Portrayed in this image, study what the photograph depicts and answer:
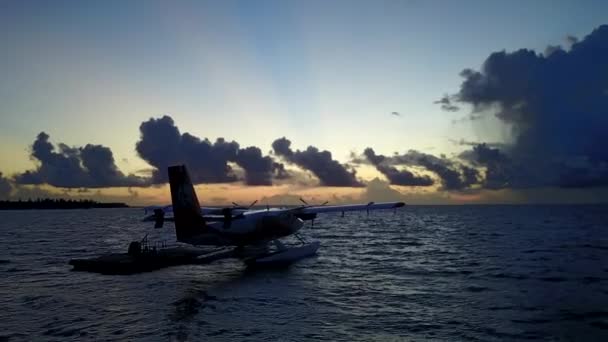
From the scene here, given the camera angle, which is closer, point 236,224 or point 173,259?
point 236,224

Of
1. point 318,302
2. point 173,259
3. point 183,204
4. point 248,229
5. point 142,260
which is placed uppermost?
point 183,204

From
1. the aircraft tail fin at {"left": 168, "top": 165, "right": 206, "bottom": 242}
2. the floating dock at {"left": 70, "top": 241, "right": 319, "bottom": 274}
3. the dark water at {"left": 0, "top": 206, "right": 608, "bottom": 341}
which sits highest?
the aircraft tail fin at {"left": 168, "top": 165, "right": 206, "bottom": 242}

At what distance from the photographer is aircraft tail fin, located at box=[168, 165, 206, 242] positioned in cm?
2891

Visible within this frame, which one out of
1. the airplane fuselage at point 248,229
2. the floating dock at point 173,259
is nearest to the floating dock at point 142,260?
the floating dock at point 173,259

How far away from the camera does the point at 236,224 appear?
31.2m

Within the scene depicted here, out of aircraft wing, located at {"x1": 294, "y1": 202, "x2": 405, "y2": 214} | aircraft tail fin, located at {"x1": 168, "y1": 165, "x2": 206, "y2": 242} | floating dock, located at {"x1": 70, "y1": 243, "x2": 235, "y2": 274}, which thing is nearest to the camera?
aircraft tail fin, located at {"x1": 168, "y1": 165, "x2": 206, "y2": 242}

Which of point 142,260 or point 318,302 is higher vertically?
point 142,260

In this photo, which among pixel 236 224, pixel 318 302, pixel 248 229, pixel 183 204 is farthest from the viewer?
pixel 248 229

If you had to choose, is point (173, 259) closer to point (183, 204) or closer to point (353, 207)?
point (183, 204)

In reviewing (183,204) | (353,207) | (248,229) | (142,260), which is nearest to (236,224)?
(248,229)

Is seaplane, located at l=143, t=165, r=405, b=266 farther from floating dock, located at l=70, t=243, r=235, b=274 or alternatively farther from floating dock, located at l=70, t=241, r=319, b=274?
floating dock, located at l=70, t=243, r=235, b=274

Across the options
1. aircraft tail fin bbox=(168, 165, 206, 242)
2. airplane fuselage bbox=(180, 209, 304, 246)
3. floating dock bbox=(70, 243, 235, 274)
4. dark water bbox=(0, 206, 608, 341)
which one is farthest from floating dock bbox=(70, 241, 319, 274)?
aircraft tail fin bbox=(168, 165, 206, 242)

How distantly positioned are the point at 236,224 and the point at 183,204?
4149 millimetres

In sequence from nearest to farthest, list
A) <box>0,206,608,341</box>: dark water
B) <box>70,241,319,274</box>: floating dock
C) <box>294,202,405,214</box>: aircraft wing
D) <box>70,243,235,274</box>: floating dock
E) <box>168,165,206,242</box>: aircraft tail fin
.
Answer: <box>0,206,608,341</box>: dark water
<box>168,165,206,242</box>: aircraft tail fin
<box>70,243,235,274</box>: floating dock
<box>70,241,319,274</box>: floating dock
<box>294,202,405,214</box>: aircraft wing
